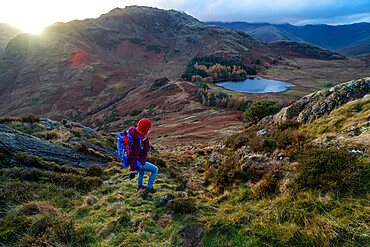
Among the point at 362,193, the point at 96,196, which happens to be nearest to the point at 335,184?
the point at 362,193

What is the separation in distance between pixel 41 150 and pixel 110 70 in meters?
143

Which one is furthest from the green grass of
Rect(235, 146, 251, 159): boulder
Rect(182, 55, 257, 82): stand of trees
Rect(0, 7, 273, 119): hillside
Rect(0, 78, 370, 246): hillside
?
Rect(182, 55, 257, 82): stand of trees

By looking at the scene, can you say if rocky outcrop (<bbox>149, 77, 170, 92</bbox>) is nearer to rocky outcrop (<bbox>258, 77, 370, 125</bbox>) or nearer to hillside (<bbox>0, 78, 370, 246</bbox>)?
hillside (<bbox>0, 78, 370, 246</bbox>)

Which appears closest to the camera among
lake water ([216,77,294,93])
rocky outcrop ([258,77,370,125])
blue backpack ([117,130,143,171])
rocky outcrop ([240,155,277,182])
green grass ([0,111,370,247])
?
green grass ([0,111,370,247])

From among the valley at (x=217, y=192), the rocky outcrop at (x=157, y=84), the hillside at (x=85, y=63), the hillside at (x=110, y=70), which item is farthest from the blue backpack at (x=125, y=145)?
the hillside at (x=85, y=63)

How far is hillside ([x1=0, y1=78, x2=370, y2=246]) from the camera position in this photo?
10.4 feet

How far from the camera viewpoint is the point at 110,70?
129 m

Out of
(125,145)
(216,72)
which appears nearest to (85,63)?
(216,72)

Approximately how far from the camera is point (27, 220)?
3.50 m

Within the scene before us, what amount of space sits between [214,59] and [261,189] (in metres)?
159

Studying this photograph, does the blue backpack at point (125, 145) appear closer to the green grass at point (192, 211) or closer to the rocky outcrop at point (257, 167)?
the green grass at point (192, 211)

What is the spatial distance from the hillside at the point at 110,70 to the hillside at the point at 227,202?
5321 centimetres

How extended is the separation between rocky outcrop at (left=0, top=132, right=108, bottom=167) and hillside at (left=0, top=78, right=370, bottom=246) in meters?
0.07

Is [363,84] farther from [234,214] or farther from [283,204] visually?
[234,214]
